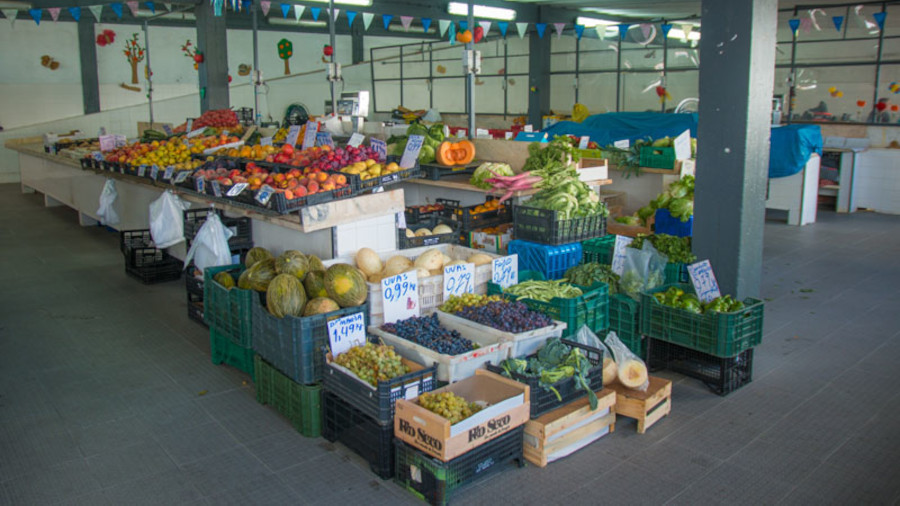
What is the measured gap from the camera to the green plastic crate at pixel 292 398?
3.87 m

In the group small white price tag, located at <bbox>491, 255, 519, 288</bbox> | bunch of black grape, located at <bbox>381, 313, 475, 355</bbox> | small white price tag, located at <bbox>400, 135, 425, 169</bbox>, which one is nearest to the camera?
bunch of black grape, located at <bbox>381, 313, 475, 355</bbox>

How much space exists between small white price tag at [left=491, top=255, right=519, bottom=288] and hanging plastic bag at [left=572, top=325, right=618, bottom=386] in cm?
76

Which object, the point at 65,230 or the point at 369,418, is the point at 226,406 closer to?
the point at 369,418

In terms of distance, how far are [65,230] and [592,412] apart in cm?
949

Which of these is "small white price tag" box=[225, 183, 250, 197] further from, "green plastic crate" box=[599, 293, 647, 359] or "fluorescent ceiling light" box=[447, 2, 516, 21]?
"fluorescent ceiling light" box=[447, 2, 516, 21]

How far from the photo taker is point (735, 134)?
482 cm

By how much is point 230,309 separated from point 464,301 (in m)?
1.58

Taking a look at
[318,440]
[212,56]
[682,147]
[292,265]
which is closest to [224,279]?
[292,265]

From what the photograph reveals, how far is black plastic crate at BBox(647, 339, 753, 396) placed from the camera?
440 cm

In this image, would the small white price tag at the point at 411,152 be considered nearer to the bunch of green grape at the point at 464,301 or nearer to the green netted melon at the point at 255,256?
the green netted melon at the point at 255,256

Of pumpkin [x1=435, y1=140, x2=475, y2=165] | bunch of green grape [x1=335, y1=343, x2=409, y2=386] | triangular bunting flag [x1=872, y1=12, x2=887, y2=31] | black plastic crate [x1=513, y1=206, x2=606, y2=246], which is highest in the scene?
triangular bunting flag [x1=872, y1=12, x2=887, y2=31]

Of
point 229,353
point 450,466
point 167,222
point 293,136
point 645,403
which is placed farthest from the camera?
point 293,136

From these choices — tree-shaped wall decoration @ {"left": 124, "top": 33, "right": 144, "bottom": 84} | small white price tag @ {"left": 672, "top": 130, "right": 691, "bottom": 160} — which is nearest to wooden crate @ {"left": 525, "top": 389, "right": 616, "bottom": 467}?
small white price tag @ {"left": 672, "top": 130, "right": 691, "bottom": 160}

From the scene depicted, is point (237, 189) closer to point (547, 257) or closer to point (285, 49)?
point (547, 257)
